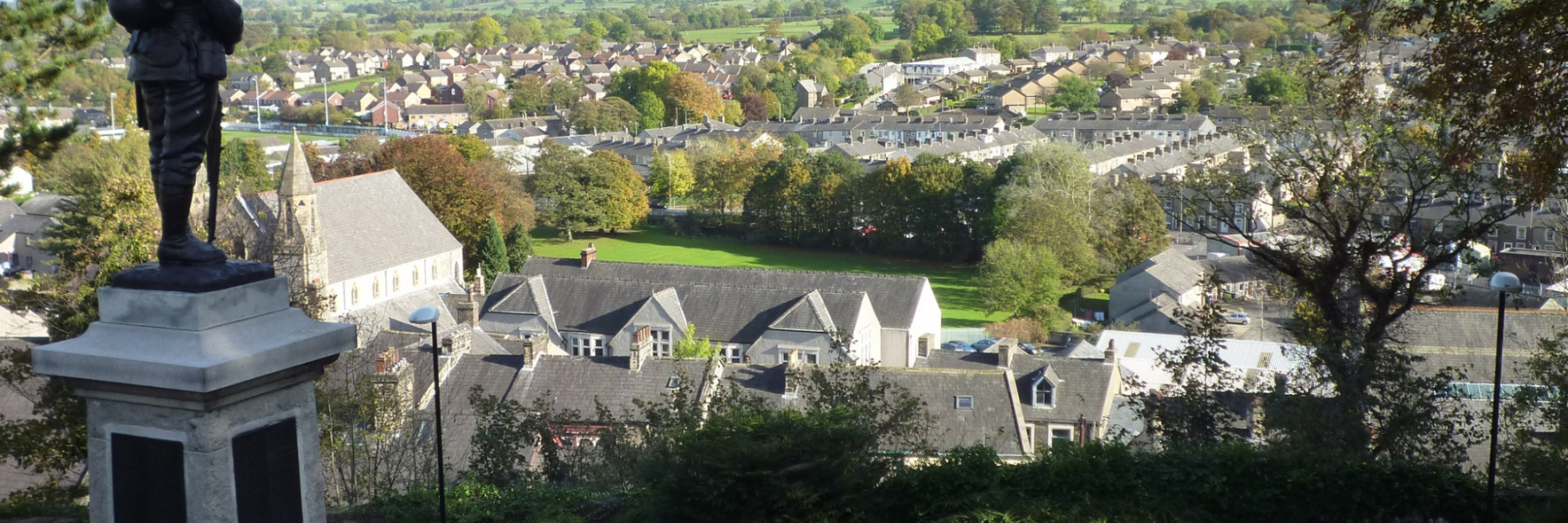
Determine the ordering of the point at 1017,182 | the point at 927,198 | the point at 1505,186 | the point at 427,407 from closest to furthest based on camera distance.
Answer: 1. the point at 1505,186
2. the point at 427,407
3. the point at 1017,182
4. the point at 927,198

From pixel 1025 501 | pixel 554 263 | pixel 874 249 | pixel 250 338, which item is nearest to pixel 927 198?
pixel 874 249

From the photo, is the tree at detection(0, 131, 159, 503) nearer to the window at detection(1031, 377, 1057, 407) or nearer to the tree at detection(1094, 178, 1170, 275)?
the window at detection(1031, 377, 1057, 407)

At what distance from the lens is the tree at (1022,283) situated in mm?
44750

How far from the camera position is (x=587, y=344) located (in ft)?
125

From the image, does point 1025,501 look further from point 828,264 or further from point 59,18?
point 828,264

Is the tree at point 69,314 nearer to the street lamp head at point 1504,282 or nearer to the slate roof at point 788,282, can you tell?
the street lamp head at point 1504,282

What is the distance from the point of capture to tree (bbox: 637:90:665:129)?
114 m

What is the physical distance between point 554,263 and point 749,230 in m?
23.0

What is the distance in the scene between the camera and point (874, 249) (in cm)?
6088

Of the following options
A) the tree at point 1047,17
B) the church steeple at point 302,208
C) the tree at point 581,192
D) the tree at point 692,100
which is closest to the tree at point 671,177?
the tree at point 581,192

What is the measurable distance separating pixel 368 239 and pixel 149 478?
38473 millimetres

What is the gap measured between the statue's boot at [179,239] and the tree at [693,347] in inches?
977

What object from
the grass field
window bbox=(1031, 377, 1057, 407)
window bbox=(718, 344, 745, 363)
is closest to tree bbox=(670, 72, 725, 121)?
the grass field

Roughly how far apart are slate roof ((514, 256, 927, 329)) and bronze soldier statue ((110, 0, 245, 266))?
30912 millimetres
